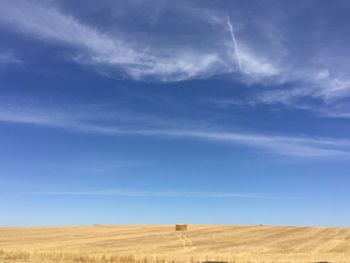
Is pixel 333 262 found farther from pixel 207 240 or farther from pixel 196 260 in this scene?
pixel 207 240

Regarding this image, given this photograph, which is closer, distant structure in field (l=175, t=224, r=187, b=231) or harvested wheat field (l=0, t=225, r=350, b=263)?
harvested wheat field (l=0, t=225, r=350, b=263)

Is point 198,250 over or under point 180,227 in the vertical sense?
under

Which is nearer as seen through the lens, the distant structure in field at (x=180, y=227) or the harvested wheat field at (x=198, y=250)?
the harvested wheat field at (x=198, y=250)

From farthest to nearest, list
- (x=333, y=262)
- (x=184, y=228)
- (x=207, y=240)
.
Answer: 1. (x=184, y=228)
2. (x=207, y=240)
3. (x=333, y=262)

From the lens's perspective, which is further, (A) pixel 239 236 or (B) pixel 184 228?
(B) pixel 184 228

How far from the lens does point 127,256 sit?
1410 inches

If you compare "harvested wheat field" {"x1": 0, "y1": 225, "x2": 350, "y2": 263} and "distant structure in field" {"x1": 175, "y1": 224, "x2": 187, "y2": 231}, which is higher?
"distant structure in field" {"x1": 175, "y1": 224, "x2": 187, "y2": 231}

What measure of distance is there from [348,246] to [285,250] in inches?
297

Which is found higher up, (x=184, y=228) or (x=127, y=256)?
(x=184, y=228)

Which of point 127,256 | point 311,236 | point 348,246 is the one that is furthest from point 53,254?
point 311,236

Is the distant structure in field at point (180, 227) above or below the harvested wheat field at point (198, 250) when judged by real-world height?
above

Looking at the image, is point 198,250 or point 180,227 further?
point 180,227

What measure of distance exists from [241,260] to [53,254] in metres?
13.8

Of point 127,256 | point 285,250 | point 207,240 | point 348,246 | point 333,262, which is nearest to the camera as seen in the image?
point 333,262
